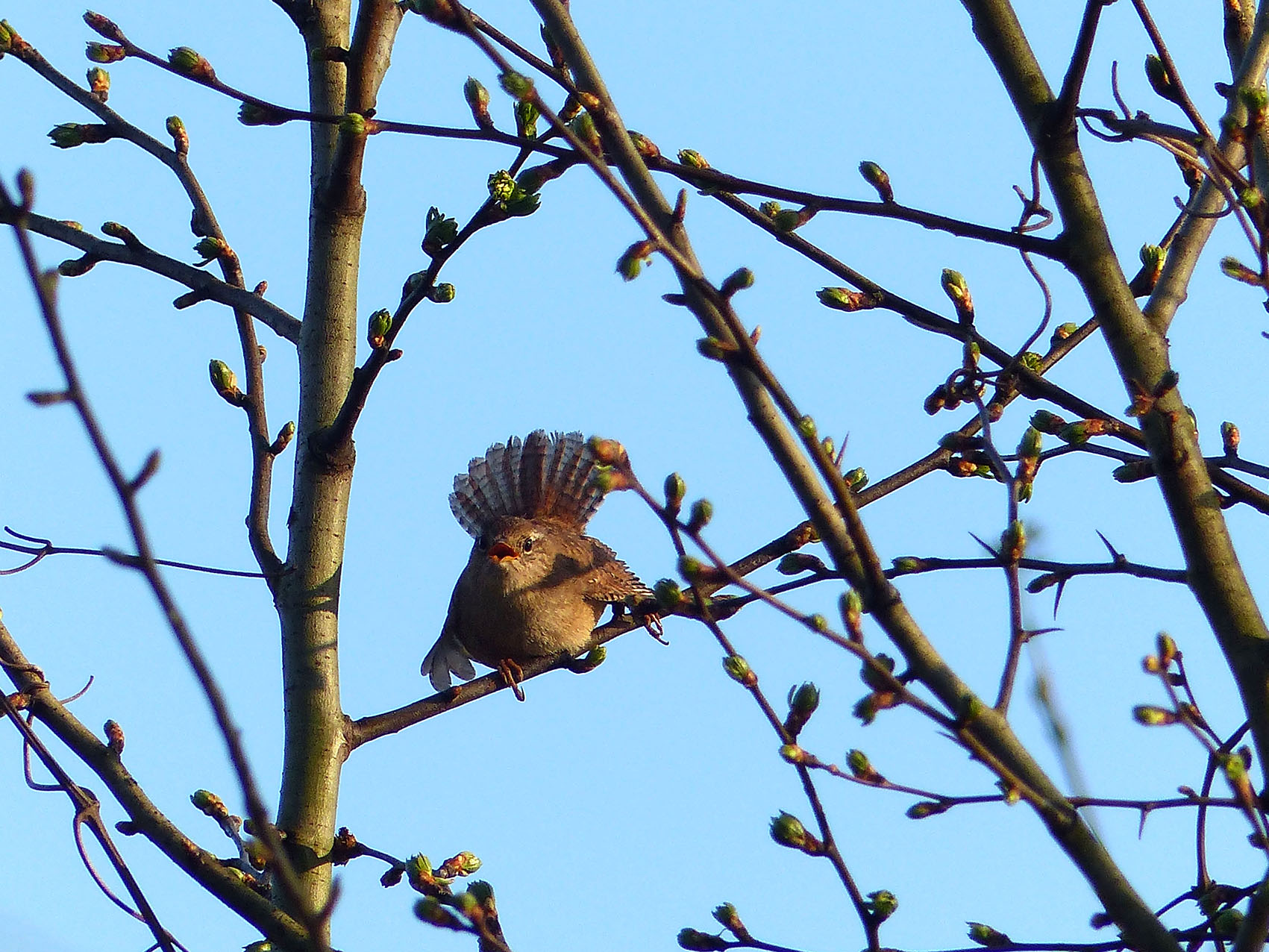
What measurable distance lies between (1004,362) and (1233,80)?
0.90 meters

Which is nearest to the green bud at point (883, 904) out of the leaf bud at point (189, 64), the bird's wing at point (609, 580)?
the leaf bud at point (189, 64)

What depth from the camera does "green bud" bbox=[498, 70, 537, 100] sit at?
7.25 feet

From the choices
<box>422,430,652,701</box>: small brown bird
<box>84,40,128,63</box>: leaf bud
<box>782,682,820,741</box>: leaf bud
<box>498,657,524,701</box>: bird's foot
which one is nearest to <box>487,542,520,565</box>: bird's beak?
<box>422,430,652,701</box>: small brown bird

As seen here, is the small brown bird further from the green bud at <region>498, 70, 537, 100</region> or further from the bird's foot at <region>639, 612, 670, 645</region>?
the green bud at <region>498, 70, 537, 100</region>

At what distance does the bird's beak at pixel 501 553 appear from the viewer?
6359 millimetres

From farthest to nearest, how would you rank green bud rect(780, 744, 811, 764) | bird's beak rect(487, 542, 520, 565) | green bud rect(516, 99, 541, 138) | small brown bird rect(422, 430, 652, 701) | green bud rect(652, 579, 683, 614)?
bird's beak rect(487, 542, 520, 565) < small brown bird rect(422, 430, 652, 701) < green bud rect(516, 99, 541, 138) < green bud rect(652, 579, 683, 614) < green bud rect(780, 744, 811, 764)

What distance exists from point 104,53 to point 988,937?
298 centimetres

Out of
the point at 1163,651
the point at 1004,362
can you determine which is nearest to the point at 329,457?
the point at 1004,362

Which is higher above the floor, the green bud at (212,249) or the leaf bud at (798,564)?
the green bud at (212,249)

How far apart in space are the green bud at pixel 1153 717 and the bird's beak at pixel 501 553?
4.30m

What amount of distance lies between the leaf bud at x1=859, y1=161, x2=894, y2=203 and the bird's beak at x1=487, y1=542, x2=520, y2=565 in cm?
364

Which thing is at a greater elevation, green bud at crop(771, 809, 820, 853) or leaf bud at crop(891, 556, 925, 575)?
leaf bud at crop(891, 556, 925, 575)

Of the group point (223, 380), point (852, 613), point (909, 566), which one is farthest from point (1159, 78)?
point (223, 380)

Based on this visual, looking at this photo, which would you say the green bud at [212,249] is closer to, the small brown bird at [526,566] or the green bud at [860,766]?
→ the small brown bird at [526,566]
